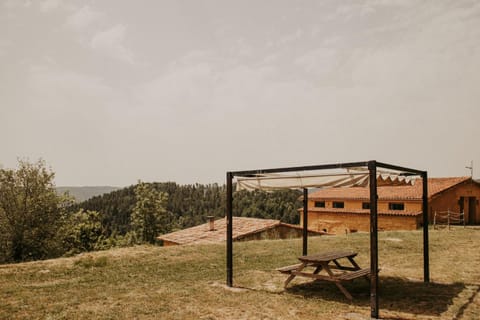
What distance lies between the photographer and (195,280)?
8.79 metres

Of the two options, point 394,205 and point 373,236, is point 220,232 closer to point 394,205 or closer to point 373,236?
point 394,205

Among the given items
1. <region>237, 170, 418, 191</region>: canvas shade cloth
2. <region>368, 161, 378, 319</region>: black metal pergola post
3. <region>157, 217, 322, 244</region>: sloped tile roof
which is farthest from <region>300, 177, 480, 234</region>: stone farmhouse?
<region>368, 161, 378, 319</region>: black metal pergola post

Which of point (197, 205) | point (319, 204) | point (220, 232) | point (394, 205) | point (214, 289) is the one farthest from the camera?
point (197, 205)

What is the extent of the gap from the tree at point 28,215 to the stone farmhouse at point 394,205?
23916mm

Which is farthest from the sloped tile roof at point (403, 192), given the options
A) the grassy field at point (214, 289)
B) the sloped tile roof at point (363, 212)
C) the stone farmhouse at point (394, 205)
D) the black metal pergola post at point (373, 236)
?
the black metal pergola post at point (373, 236)

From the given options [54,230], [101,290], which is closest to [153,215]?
[54,230]

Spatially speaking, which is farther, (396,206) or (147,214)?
(147,214)

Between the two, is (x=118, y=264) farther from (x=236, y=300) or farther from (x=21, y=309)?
(x=236, y=300)

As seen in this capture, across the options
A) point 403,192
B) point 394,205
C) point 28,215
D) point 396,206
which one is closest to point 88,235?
point 28,215

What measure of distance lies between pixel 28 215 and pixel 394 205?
29.5 m

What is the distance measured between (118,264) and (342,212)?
87.2 ft

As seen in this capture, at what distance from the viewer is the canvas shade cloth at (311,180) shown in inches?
263

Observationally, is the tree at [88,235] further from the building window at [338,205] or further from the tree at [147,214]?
the building window at [338,205]

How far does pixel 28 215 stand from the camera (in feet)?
85.7
